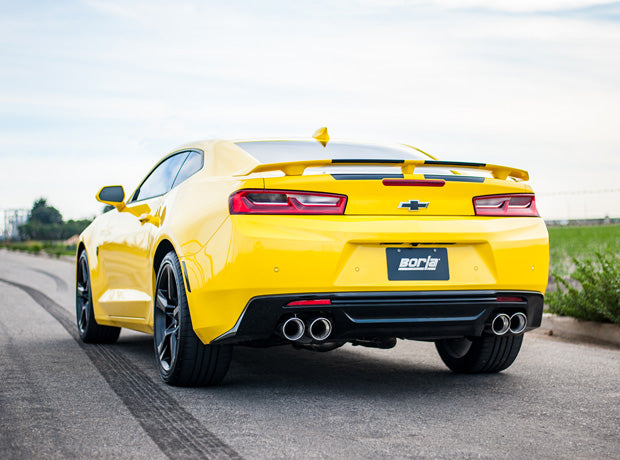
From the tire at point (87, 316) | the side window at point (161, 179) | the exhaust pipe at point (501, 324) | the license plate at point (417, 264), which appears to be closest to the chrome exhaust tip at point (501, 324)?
the exhaust pipe at point (501, 324)

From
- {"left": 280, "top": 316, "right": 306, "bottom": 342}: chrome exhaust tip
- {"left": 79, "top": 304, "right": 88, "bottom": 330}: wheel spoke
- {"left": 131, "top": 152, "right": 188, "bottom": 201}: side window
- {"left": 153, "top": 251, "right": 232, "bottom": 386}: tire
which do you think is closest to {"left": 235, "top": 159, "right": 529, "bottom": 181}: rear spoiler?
{"left": 280, "top": 316, "right": 306, "bottom": 342}: chrome exhaust tip

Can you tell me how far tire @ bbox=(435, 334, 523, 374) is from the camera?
5293 millimetres

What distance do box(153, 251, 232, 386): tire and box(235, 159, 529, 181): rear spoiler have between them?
0.89 meters

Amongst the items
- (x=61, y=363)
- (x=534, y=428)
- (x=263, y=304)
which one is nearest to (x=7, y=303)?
(x=61, y=363)

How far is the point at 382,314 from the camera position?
4223 mm

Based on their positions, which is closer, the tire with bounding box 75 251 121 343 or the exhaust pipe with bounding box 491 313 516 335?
the exhaust pipe with bounding box 491 313 516 335

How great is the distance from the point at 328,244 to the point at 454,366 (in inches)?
78.4

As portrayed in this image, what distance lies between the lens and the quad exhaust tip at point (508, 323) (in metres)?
4.56

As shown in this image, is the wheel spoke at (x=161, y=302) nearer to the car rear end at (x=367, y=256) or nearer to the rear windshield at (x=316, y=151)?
the car rear end at (x=367, y=256)

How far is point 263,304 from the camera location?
411cm

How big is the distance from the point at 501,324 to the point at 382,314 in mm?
820

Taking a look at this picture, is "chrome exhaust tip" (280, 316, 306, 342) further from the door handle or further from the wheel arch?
the door handle

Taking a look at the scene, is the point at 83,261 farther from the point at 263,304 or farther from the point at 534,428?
the point at 534,428

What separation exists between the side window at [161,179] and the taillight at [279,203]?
5.07 ft
